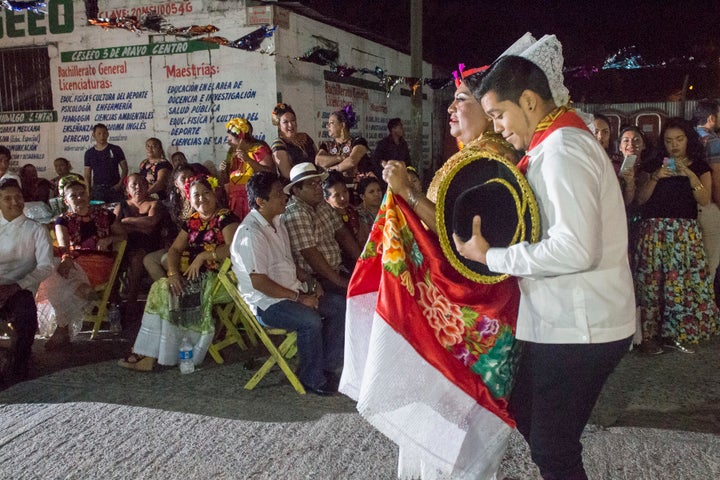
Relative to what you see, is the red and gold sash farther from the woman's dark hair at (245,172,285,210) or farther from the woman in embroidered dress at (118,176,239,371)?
the woman in embroidered dress at (118,176,239,371)

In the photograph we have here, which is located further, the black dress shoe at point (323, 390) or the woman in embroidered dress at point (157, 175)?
the woman in embroidered dress at point (157, 175)

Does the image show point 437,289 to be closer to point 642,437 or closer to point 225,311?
point 642,437

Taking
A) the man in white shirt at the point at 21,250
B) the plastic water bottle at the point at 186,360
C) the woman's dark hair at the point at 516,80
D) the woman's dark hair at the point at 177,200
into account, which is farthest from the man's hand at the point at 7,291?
the woman's dark hair at the point at 516,80

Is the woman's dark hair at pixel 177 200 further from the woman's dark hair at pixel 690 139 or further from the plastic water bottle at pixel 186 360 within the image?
the woman's dark hair at pixel 690 139

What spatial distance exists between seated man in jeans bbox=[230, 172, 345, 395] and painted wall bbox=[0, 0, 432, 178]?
5.75 metres

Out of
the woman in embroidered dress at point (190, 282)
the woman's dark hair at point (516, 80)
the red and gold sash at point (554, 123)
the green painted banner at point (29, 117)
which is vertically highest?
the green painted banner at point (29, 117)

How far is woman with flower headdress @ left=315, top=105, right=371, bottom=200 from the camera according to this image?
676 cm

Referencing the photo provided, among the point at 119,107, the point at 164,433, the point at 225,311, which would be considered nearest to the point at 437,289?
the point at 164,433

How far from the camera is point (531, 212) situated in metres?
2.08

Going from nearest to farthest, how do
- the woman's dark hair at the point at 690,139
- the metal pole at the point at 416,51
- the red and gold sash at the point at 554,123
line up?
the red and gold sash at the point at 554,123 → the woman's dark hair at the point at 690,139 → the metal pole at the point at 416,51

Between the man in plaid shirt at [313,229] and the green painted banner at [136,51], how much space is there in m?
6.21

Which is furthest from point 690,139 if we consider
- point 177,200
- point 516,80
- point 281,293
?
point 177,200

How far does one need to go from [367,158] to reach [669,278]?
3223 millimetres

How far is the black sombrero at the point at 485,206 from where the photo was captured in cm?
210
